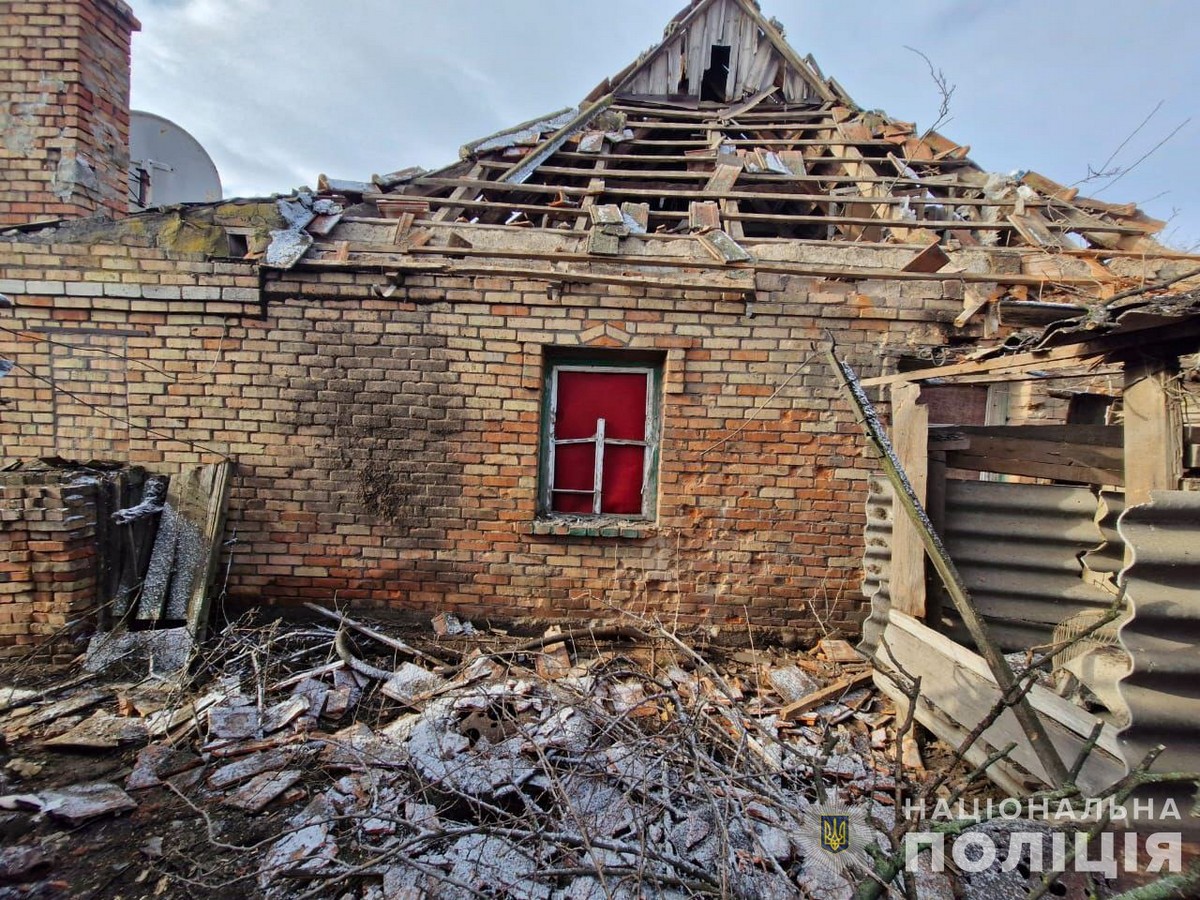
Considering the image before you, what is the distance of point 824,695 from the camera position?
353cm

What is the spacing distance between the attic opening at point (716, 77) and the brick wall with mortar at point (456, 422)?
11.0ft

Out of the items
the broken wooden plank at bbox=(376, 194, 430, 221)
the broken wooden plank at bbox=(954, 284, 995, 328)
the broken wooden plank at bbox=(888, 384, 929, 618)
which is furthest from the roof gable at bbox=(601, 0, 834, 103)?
the broken wooden plank at bbox=(888, 384, 929, 618)

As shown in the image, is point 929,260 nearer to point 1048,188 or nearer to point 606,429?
point 1048,188

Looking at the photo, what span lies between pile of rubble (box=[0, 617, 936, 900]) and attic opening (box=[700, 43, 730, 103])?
5.83 m

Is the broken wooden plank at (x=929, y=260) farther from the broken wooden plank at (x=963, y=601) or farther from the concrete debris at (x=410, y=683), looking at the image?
the concrete debris at (x=410, y=683)

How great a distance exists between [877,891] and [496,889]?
1.35m

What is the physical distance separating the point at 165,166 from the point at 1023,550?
877cm

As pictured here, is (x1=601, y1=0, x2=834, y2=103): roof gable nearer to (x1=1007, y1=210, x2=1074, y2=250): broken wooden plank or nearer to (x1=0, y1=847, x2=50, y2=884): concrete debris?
(x1=1007, y1=210, x2=1074, y2=250): broken wooden plank

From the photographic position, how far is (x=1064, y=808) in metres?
1.84

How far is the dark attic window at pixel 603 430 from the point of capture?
431cm

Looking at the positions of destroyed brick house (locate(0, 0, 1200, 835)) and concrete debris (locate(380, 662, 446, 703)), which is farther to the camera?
destroyed brick house (locate(0, 0, 1200, 835))

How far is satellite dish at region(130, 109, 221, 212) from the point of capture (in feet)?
19.6

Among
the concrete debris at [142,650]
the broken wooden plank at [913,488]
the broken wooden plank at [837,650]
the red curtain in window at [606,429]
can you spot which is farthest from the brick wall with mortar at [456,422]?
the broken wooden plank at [913,488]

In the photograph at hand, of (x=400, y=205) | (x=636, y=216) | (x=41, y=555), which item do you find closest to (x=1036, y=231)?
(x=636, y=216)
